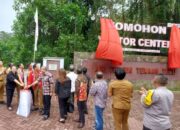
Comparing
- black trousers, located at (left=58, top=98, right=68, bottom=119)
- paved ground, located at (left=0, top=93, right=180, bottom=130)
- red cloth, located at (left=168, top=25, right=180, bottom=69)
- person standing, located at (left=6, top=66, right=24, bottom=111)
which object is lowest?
paved ground, located at (left=0, top=93, right=180, bottom=130)

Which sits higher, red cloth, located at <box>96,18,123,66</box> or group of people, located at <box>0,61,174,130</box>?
red cloth, located at <box>96,18,123,66</box>

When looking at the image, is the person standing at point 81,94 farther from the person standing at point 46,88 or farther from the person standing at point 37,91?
the person standing at point 37,91

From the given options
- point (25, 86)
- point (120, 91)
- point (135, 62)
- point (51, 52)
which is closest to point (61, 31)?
point (51, 52)

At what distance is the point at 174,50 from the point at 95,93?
1044cm

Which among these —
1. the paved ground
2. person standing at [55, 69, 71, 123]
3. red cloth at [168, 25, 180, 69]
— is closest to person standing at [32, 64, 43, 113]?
the paved ground

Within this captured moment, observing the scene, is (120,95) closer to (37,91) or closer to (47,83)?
(47,83)

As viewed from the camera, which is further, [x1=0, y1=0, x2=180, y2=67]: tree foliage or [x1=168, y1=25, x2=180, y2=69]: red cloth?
[x1=0, y1=0, x2=180, y2=67]: tree foliage

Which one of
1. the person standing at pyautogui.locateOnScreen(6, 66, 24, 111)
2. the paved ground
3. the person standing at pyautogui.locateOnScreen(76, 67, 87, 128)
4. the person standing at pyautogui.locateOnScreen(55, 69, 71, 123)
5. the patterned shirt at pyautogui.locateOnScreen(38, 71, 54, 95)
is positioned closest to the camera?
the person standing at pyautogui.locateOnScreen(76, 67, 87, 128)

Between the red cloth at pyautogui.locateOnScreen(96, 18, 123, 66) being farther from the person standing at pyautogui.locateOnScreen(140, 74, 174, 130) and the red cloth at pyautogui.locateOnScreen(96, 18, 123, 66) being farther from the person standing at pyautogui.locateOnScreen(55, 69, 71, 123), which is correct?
the person standing at pyautogui.locateOnScreen(140, 74, 174, 130)

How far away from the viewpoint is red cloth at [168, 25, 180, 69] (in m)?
19.5

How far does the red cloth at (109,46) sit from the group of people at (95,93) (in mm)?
6025

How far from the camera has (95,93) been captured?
9.99 meters

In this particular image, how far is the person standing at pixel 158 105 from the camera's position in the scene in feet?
21.7

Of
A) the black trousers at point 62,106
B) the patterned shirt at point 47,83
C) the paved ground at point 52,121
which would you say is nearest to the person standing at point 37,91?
the paved ground at point 52,121
